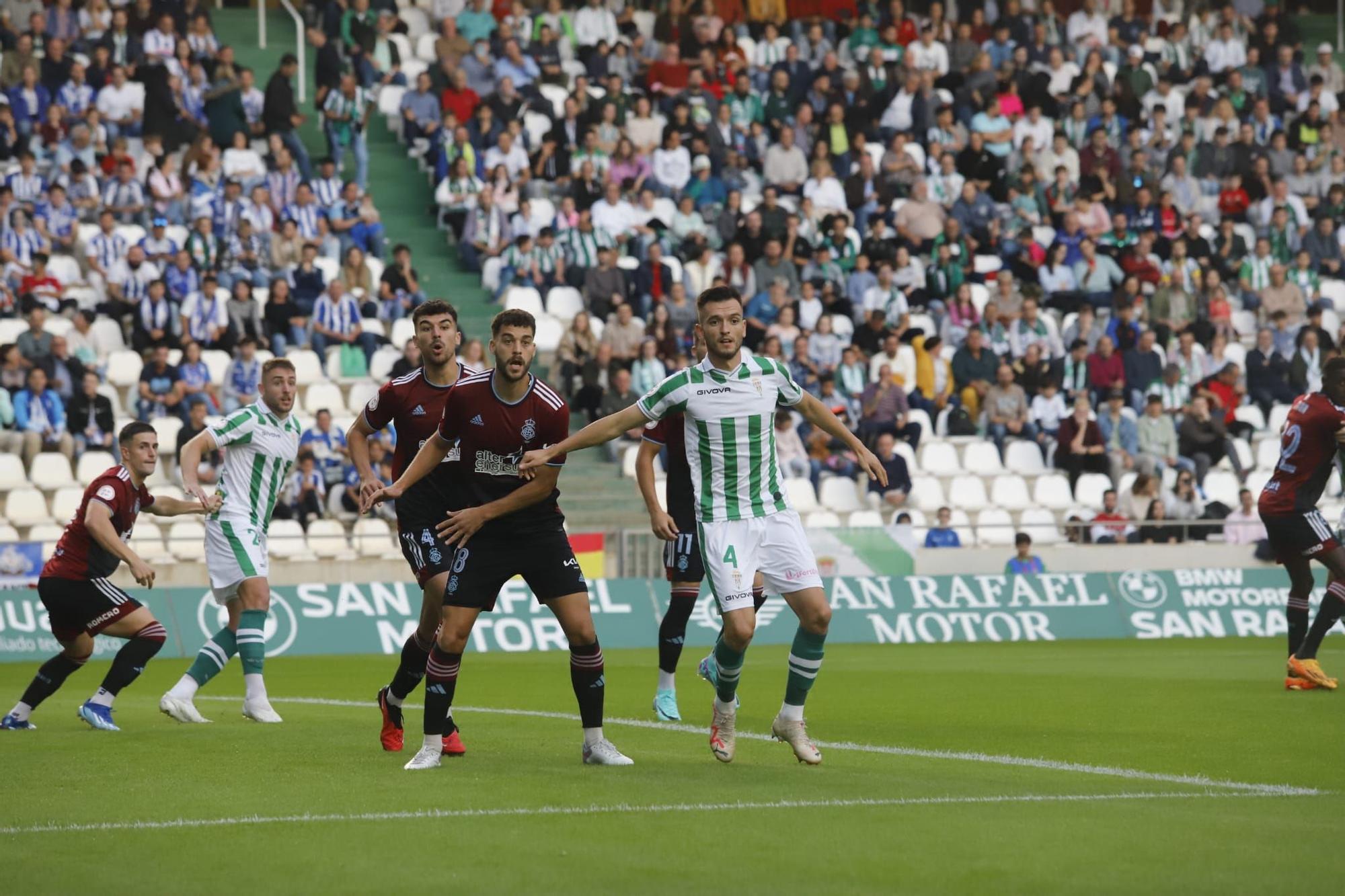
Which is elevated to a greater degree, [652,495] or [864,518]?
[652,495]

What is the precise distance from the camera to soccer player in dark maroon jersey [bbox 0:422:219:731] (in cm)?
1244

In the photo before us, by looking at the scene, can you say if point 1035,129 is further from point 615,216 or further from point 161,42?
point 161,42

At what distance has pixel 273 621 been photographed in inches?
835

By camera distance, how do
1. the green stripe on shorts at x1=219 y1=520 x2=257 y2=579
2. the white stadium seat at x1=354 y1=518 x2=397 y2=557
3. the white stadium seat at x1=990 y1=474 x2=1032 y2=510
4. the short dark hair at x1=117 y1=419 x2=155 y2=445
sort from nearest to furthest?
the short dark hair at x1=117 y1=419 x2=155 y2=445 → the green stripe on shorts at x1=219 y1=520 x2=257 y2=579 → the white stadium seat at x1=354 y1=518 x2=397 y2=557 → the white stadium seat at x1=990 y1=474 x2=1032 y2=510

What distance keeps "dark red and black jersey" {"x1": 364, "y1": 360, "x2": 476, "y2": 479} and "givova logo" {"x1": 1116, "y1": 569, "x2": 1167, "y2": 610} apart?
49.0 feet

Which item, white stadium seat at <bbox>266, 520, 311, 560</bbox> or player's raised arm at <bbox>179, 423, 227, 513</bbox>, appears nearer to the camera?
player's raised arm at <bbox>179, 423, 227, 513</bbox>

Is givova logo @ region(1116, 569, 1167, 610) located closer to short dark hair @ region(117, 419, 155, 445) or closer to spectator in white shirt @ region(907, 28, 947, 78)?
spectator in white shirt @ region(907, 28, 947, 78)

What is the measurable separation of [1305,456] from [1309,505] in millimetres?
388

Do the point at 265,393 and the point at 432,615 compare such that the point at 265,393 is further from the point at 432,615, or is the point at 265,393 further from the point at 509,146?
the point at 509,146

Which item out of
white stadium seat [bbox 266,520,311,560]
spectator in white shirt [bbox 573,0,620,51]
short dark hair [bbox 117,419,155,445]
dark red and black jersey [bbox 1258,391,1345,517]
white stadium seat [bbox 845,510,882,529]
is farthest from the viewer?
spectator in white shirt [bbox 573,0,620,51]

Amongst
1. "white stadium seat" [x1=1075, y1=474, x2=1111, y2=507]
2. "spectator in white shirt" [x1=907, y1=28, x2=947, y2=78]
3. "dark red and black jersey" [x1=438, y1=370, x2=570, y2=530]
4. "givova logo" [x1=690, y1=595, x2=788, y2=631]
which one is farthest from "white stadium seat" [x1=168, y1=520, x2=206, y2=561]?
"spectator in white shirt" [x1=907, y1=28, x2=947, y2=78]

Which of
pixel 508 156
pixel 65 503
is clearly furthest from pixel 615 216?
pixel 65 503

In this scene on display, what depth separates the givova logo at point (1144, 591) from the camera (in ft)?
80.1

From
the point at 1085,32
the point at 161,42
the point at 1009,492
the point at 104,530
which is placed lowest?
the point at 1009,492
